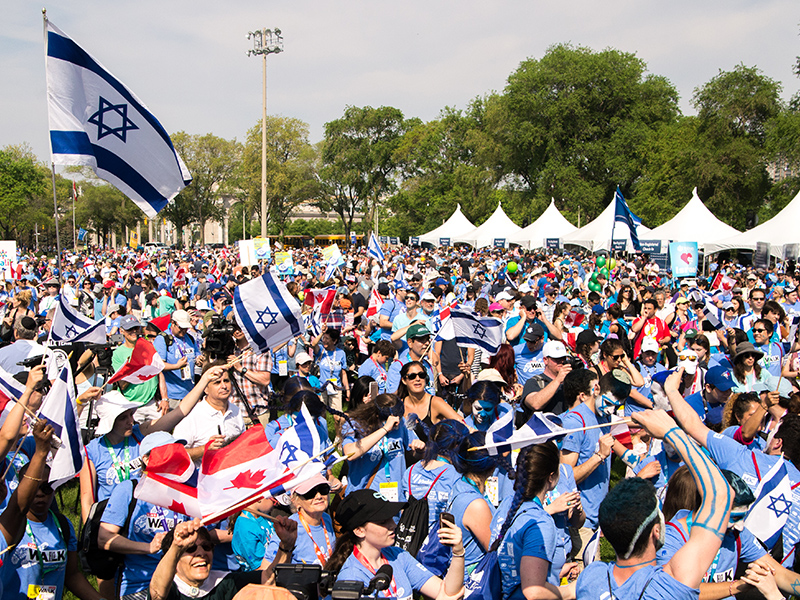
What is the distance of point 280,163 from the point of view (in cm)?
6444

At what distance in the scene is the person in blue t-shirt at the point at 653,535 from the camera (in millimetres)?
2715

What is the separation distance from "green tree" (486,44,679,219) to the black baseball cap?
2122 inches

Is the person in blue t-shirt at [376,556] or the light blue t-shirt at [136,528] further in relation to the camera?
the light blue t-shirt at [136,528]

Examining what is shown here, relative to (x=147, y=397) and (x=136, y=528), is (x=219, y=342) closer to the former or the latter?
(x=147, y=397)

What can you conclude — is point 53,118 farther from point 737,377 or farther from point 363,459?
point 737,377

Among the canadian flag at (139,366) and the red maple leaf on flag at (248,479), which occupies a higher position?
the canadian flag at (139,366)

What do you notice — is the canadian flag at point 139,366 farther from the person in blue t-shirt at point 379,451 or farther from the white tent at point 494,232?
the white tent at point 494,232

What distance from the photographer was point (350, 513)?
11.1 feet

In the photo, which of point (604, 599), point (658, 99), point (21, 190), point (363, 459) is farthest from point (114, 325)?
point (21, 190)

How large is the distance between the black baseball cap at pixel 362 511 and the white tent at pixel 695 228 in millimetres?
28542

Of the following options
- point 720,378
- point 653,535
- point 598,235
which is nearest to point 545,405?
point 720,378

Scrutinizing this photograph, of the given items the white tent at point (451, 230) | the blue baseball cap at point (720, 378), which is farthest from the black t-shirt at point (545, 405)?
the white tent at point (451, 230)

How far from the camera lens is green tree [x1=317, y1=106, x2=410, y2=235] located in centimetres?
7200

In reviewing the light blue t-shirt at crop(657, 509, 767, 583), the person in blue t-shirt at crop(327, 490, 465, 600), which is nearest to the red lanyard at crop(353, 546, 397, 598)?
the person in blue t-shirt at crop(327, 490, 465, 600)
